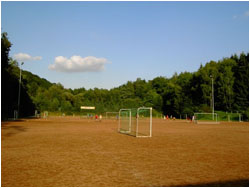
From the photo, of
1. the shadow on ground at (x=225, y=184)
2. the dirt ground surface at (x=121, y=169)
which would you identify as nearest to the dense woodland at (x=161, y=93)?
the dirt ground surface at (x=121, y=169)

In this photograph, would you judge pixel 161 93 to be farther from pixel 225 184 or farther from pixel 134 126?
pixel 225 184

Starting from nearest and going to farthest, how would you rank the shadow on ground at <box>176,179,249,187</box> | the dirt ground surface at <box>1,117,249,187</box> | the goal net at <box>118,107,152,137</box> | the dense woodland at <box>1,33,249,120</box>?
the shadow on ground at <box>176,179,249,187</box> < the dirt ground surface at <box>1,117,249,187</box> < the goal net at <box>118,107,152,137</box> < the dense woodland at <box>1,33,249,120</box>

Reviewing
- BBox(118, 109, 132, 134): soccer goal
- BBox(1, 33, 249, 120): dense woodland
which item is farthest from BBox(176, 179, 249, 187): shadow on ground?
BBox(1, 33, 249, 120): dense woodland

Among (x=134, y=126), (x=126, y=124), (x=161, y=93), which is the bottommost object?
(x=134, y=126)

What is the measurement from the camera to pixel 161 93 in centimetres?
10725

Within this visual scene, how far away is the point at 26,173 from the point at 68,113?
83.5m

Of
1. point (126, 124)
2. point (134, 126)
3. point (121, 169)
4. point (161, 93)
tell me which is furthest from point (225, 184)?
point (161, 93)

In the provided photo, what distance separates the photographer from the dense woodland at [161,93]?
5791 centimetres

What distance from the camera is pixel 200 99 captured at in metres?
79.9

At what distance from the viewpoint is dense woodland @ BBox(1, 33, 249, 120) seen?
2280 inches

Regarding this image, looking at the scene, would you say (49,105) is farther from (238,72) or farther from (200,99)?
(238,72)

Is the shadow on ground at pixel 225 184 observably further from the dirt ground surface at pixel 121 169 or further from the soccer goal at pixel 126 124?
the soccer goal at pixel 126 124

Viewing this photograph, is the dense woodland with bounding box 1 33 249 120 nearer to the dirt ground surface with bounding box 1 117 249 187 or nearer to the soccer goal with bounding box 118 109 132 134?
the soccer goal with bounding box 118 109 132 134

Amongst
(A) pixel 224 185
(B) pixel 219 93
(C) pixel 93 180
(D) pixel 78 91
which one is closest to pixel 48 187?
(C) pixel 93 180
